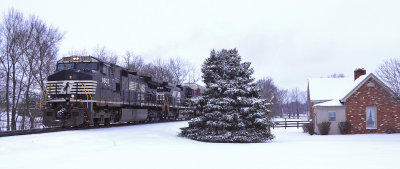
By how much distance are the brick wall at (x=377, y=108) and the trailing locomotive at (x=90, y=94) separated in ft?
52.2

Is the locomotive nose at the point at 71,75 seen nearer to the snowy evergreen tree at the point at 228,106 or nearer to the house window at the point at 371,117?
the snowy evergreen tree at the point at 228,106

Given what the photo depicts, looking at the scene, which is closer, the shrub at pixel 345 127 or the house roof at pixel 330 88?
the shrub at pixel 345 127

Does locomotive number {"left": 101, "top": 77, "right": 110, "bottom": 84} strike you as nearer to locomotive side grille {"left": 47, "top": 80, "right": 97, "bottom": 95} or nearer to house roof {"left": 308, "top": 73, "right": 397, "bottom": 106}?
locomotive side grille {"left": 47, "top": 80, "right": 97, "bottom": 95}

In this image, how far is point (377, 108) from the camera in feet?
85.8

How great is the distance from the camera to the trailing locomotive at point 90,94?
18203mm

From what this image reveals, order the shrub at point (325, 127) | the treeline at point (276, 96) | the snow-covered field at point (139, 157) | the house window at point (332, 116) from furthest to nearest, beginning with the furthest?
the treeline at point (276, 96) < the house window at point (332, 116) < the shrub at point (325, 127) < the snow-covered field at point (139, 157)

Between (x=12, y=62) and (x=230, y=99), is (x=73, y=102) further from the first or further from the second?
(x=12, y=62)

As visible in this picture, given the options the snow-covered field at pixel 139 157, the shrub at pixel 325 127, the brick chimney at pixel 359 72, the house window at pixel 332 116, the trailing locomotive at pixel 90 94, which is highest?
the brick chimney at pixel 359 72

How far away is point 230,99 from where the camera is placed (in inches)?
704

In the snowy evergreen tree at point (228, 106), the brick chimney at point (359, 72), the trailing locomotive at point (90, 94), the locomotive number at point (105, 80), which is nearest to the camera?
the snowy evergreen tree at point (228, 106)

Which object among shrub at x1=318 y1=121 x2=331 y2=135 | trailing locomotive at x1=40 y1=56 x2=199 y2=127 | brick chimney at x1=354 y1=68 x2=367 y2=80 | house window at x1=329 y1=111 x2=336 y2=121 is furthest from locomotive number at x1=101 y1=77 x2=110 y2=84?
brick chimney at x1=354 y1=68 x2=367 y2=80

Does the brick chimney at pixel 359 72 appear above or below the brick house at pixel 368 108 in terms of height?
above

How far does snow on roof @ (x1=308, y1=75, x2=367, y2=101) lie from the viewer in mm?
30788

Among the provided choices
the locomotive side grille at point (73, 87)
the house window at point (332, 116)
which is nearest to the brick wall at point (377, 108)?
the house window at point (332, 116)
